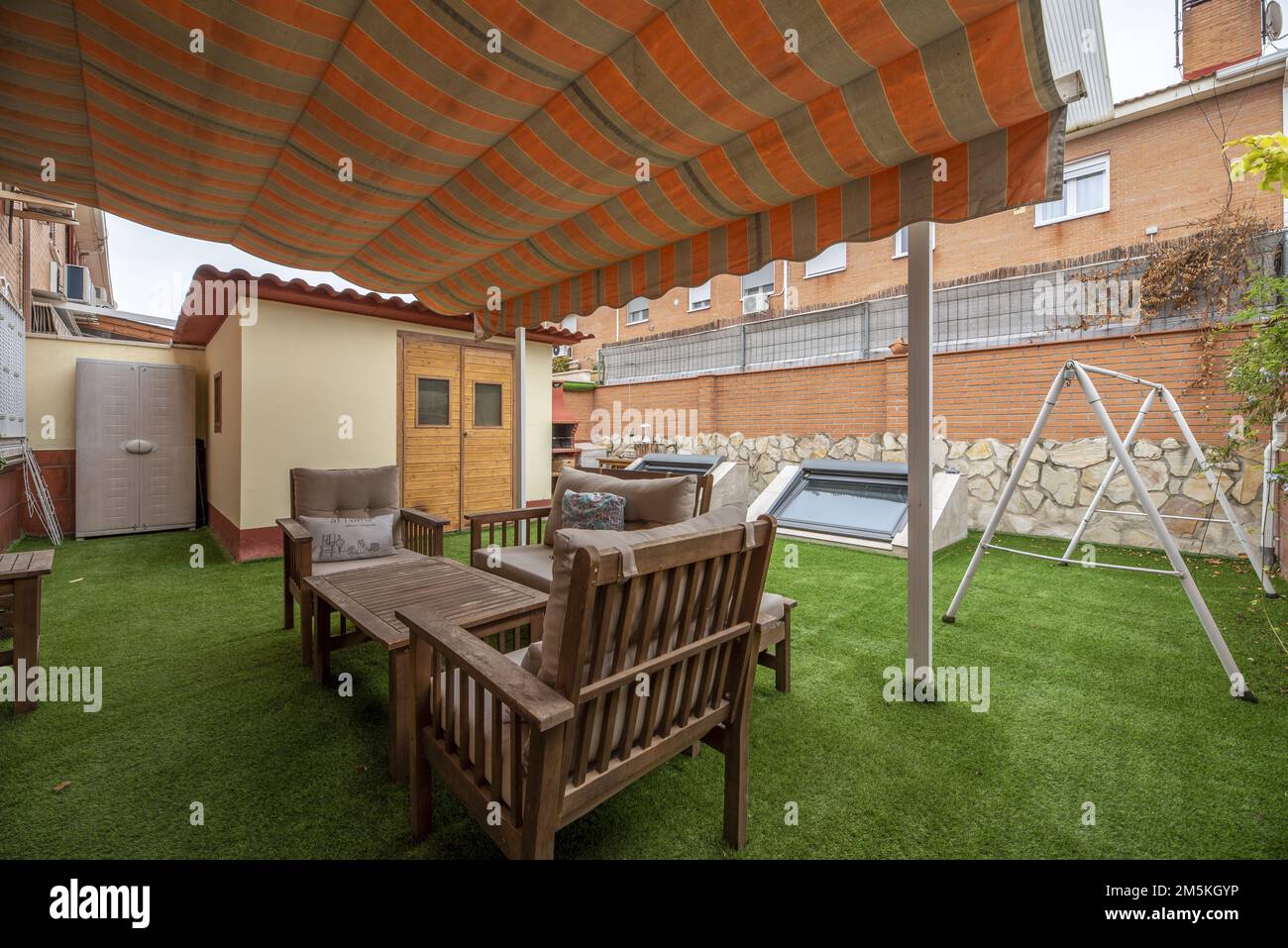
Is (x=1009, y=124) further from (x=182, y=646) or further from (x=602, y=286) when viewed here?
(x=182, y=646)

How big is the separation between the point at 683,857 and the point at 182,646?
3.24 m

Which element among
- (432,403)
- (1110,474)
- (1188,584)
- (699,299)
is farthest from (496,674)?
(699,299)

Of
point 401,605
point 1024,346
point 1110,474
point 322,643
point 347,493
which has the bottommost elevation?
point 322,643

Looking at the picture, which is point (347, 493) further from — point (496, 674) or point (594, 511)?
point (496, 674)

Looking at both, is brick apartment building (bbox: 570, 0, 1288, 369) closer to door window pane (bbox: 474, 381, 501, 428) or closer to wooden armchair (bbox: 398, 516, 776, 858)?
door window pane (bbox: 474, 381, 501, 428)

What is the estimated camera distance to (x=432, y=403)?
6.54 metres

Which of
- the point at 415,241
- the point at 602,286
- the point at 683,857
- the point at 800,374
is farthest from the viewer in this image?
the point at 800,374

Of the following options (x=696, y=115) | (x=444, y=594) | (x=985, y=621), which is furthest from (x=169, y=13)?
(x=985, y=621)

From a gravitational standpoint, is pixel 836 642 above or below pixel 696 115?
below

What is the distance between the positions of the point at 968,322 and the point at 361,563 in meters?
7.55

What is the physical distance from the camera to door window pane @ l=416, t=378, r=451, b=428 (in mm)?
6430

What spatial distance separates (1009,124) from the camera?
76.7 inches

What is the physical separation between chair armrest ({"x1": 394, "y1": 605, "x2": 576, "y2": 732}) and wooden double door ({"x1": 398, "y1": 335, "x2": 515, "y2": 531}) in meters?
5.15

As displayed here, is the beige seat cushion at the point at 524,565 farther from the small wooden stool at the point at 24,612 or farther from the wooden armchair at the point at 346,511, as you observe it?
the small wooden stool at the point at 24,612
